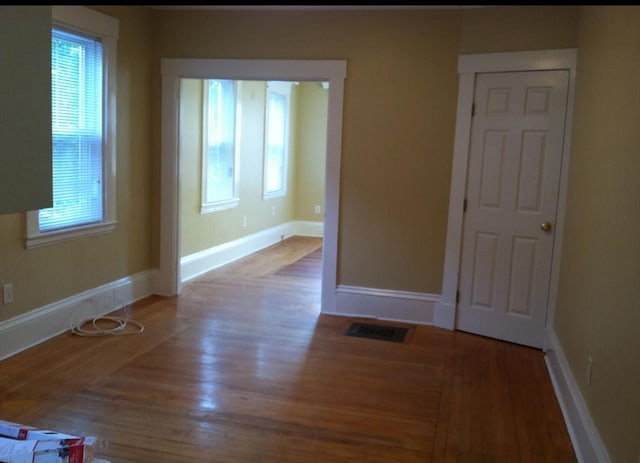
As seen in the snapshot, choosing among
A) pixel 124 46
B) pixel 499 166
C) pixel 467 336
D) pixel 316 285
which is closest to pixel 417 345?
pixel 467 336

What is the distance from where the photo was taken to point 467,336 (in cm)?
445

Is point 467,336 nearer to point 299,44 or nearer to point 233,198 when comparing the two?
point 299,44

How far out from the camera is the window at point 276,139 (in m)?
8.01

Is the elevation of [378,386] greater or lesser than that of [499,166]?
lesser

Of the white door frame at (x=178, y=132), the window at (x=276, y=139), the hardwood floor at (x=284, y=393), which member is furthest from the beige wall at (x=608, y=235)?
the window at (x=276, y=139)

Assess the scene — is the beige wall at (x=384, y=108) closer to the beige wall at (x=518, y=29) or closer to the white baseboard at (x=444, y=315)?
the beige wall at (x=518, y=29)

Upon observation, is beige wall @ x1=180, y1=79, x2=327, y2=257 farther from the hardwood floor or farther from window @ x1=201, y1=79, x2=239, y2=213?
the hardwood floor

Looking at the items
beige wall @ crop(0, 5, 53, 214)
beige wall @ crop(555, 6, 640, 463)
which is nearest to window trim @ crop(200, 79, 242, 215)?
beige wall @ crop(555, 6, 640, 463)

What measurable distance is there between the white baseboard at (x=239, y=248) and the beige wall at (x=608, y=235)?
366 centimetres

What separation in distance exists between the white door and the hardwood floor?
285mm

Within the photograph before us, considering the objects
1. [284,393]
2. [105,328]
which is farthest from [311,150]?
[284,393]

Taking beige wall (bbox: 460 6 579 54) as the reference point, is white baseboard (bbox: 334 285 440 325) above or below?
below

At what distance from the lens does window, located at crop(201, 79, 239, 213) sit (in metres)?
6.22

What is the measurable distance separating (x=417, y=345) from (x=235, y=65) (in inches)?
106
